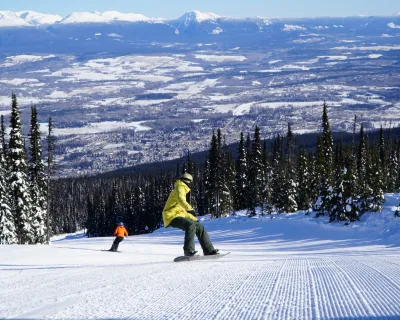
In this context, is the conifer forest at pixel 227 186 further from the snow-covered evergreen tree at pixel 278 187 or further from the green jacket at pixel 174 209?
the green jacket at pixel 174 209

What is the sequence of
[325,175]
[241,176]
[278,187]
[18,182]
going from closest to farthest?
[18,182] < [325,175] < [278,187] < [241,176]

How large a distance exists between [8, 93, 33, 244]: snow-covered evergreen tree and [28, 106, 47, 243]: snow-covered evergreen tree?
2.29 m

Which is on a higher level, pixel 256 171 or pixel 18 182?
pixel 18 182

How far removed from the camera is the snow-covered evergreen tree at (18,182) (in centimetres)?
3375

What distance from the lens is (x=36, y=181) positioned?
38.7 m

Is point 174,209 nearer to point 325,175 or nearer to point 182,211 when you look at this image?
point 182,211

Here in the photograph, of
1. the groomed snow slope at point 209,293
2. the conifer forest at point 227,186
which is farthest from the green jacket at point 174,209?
the groomed snow slope at point 209,293

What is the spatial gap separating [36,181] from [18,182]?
4954mm

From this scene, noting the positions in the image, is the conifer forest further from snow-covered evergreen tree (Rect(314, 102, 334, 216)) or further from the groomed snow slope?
the groomed snow slope

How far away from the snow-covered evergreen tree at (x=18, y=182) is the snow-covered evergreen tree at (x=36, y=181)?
2.29 metres

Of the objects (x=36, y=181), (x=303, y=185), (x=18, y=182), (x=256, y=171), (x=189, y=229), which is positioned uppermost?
(x=189, y=229)

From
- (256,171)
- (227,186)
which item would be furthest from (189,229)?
(227,186)

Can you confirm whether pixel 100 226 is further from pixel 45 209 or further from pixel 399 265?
pixel 399 265

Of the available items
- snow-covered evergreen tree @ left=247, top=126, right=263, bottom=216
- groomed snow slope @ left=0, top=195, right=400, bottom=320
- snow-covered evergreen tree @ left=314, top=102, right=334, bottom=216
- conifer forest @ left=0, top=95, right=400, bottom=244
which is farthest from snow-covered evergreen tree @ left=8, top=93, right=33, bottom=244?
snow-covered evergreen tree @ left=247, top=126, right=263, bottom=216
